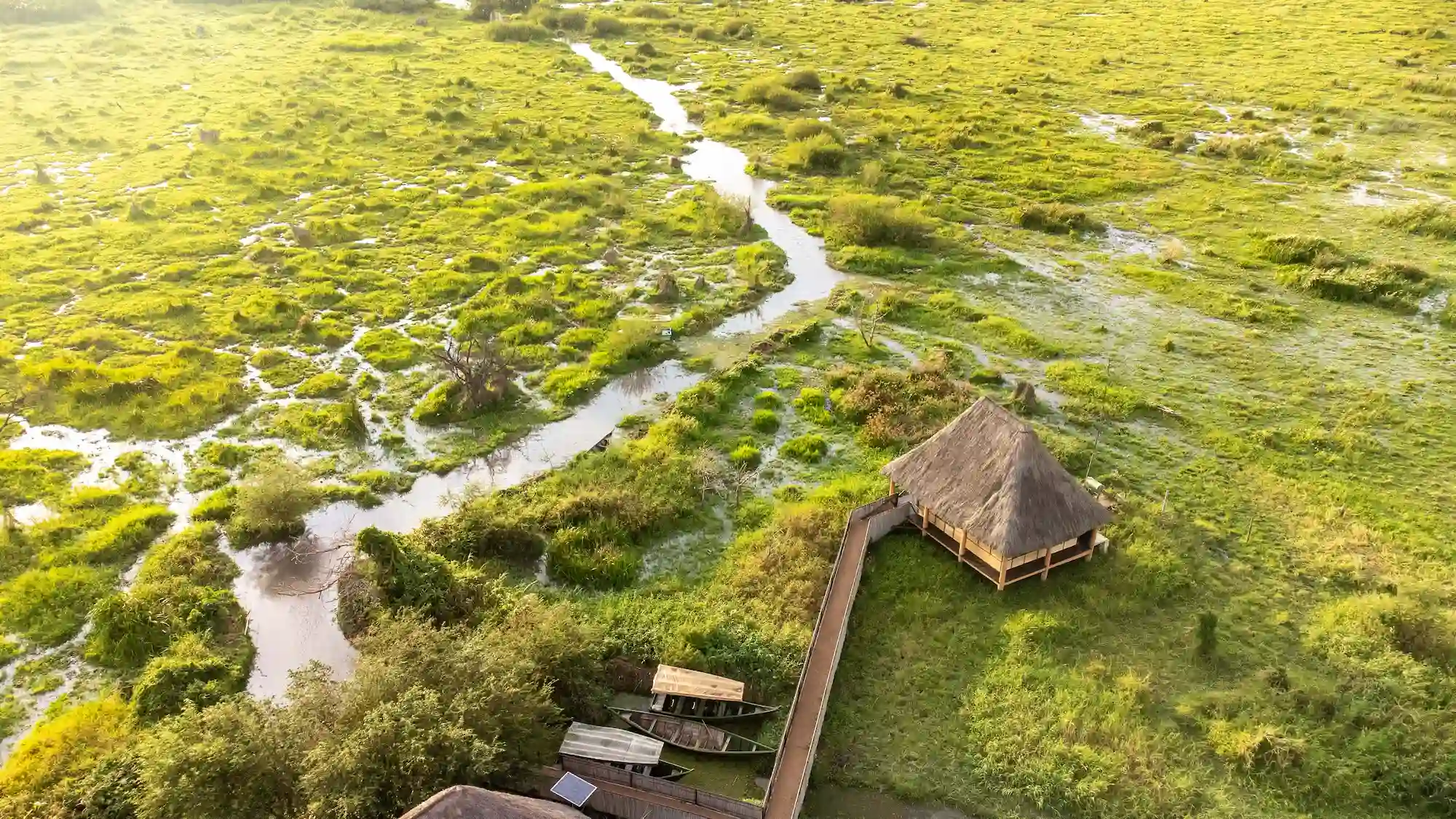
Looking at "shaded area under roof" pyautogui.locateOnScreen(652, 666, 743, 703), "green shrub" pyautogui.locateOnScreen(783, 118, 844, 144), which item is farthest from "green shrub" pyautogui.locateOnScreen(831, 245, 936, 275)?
"shaded area under roof" pyautogui.locateOnScreen(652, 666, 743, 703)

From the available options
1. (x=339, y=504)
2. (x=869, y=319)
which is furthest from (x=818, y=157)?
(x=339, y=504)

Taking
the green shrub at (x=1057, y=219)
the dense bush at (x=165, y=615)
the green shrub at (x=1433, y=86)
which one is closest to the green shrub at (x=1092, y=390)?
the green shrub at (x=1057, y=219)

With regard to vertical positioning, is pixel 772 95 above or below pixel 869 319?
above

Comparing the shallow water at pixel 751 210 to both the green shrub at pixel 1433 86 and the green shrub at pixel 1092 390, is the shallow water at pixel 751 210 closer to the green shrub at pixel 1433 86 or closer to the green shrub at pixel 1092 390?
the green shrub at pixel 1092 390

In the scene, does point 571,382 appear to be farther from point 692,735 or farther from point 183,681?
point 692,735

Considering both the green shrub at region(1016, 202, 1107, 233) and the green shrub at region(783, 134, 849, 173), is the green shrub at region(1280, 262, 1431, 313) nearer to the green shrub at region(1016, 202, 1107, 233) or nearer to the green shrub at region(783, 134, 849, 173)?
the green shrub at region(1016, 202, 1107, 233)

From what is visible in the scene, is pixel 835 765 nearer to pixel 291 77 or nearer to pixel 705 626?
pixel 705 626
